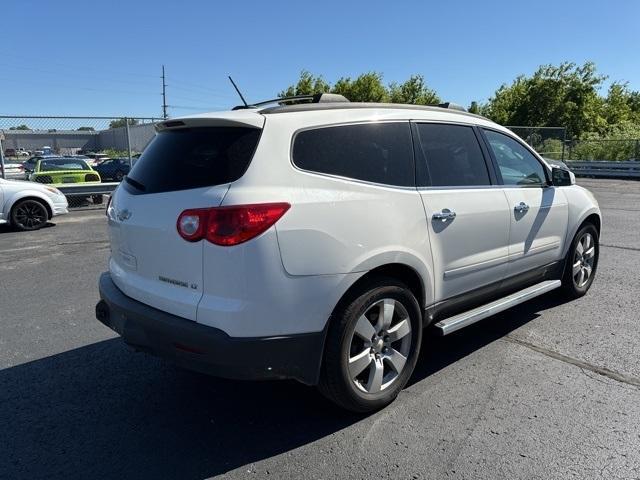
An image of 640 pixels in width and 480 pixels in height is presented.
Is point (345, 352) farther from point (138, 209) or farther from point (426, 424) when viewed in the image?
point (138, 209)

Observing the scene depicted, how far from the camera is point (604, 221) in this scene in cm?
1076

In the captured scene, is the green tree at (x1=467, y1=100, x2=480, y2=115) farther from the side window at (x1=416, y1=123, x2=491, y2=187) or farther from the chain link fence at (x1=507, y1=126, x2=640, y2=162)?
the side window at (x1=416, y1=123, x2=491, y2=187)

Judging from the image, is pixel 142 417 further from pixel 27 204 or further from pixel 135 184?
pixel 27 204

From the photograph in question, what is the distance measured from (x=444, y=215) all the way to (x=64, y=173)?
13.7 metres

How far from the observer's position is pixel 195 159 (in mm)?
2920

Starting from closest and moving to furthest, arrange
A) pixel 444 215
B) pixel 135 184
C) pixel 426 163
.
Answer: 1. pixel 135 184
2. pixel 444 215
3. pixel 426 163

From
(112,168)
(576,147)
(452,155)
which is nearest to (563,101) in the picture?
(576,147)

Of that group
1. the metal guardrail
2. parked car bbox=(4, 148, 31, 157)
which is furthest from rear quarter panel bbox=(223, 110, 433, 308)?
parked car bbox=(4, 148, 31, 157)

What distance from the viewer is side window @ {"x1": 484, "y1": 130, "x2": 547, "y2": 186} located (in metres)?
4.27

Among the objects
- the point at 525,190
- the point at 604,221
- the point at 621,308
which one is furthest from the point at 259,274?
the point at 604,221

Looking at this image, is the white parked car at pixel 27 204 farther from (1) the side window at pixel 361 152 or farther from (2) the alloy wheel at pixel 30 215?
(1) the side window at pixel 361 152

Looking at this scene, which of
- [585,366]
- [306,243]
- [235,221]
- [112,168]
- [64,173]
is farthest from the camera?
[112,168]

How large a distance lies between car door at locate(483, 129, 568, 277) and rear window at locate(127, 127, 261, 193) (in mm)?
2319

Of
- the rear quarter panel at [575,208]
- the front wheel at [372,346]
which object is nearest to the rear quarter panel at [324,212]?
the front wheel at [372,346]
